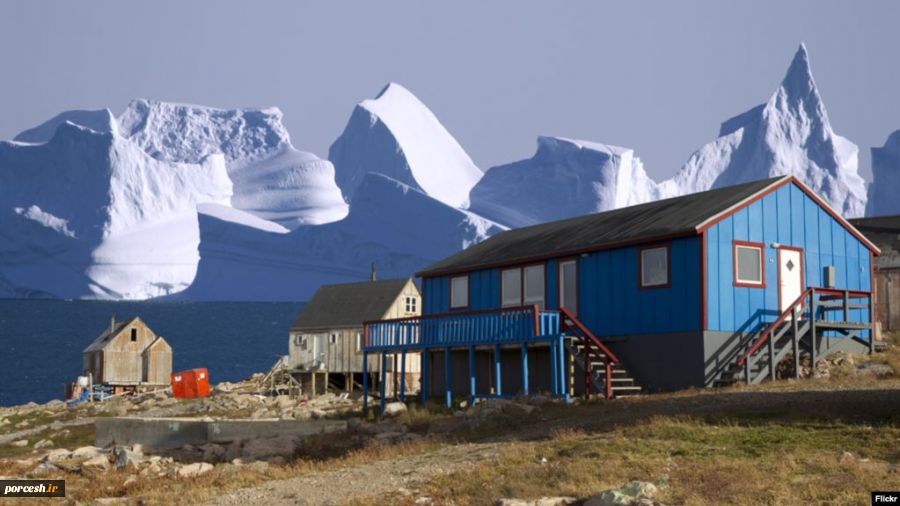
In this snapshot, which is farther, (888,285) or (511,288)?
(888,285)

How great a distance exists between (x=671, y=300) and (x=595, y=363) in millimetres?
2765

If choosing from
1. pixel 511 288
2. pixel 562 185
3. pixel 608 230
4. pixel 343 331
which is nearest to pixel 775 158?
pixel 562 185

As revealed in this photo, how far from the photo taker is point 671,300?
32.2 metres

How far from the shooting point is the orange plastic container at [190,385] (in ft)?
216

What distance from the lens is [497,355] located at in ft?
112

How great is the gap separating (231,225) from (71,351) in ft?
167

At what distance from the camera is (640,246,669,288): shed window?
32.6m

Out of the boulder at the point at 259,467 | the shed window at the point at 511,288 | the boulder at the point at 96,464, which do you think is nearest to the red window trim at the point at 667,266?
the shed window at the point at 511,288

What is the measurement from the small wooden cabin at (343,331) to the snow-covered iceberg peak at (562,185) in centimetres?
11711

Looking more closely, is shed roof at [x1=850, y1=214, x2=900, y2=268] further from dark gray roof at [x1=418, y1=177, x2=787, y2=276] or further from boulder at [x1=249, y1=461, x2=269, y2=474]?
boulder at [x1=249, y1=461, x2=269, y2=474]

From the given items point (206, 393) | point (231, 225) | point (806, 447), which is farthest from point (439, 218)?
point (806, 447)

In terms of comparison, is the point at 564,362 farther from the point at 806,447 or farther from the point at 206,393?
the point at 206,393

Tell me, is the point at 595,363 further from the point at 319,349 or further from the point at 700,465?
the point at 319,349

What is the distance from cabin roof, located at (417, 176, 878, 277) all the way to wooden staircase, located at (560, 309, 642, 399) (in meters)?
2.82
